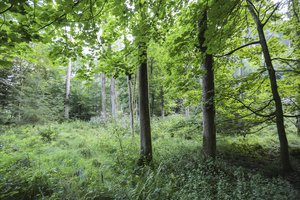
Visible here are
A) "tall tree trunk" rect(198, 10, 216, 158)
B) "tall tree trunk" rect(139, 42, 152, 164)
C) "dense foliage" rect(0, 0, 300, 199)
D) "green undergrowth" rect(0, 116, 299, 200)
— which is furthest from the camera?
"tall tree trunk" rect(139, 42, 152, 164)

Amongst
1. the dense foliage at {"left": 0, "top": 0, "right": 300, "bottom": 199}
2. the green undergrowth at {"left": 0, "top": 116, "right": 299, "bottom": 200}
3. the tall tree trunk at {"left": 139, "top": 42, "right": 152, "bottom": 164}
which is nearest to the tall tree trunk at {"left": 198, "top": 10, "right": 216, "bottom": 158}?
the dense foliage at {"left": 0, "top": 0, "right": 300, "bottom": 199}

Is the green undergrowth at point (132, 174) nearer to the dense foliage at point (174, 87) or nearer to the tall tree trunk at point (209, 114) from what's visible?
the dense foliage at point (174, 87)

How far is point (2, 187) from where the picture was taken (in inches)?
115

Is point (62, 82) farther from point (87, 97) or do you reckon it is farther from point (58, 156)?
point (58, 156)

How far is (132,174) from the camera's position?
441 cm

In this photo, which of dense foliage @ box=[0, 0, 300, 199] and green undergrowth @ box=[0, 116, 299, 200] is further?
green undergrowth @ box=[0, 116, 299, 200]

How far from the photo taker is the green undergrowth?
312cm

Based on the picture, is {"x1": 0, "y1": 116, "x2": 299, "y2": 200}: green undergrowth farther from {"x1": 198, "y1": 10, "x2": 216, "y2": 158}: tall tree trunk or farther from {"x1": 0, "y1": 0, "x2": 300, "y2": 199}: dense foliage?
{"x1": 198, "y1": 10, "x2": 216, "y2": 158}: tall tree trunk

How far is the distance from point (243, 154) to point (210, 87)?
116 inches

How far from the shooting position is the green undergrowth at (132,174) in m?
3.12

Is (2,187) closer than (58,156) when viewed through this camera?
Yes

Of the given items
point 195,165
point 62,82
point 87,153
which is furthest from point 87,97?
point 195,165

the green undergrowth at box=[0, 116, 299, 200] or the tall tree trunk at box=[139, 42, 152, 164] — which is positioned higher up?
the tall tree trunk at box=[139, 42, 152, 164]

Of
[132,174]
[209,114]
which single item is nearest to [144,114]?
[132,174]
